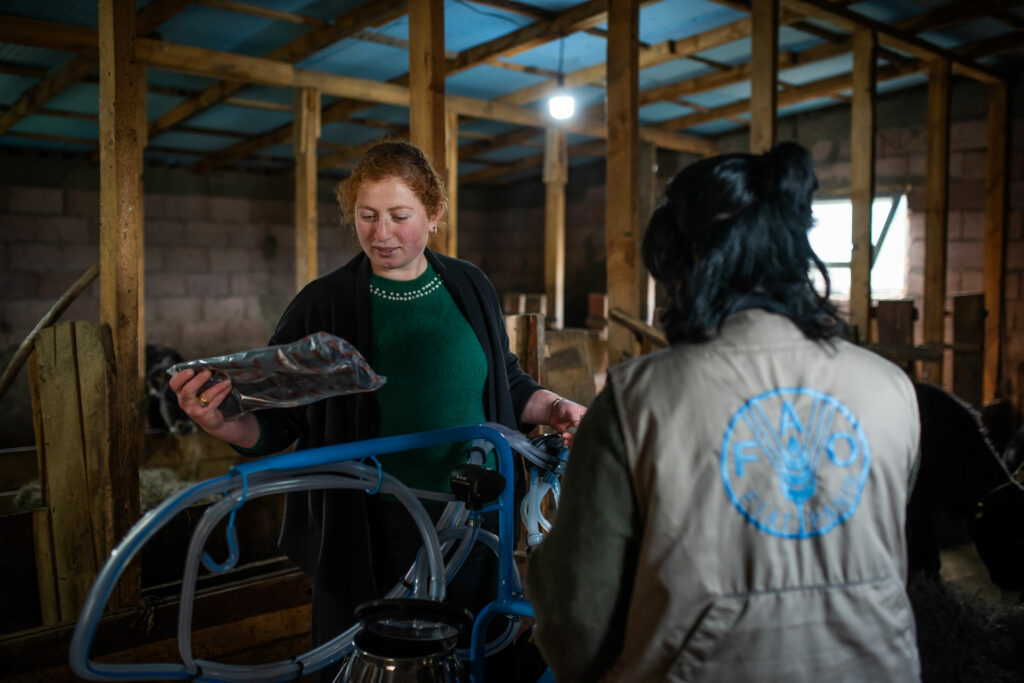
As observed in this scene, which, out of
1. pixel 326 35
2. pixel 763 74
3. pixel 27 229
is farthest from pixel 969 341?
pixel 27 229

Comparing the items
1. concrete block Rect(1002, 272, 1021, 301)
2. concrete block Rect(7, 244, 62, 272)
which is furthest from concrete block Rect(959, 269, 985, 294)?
concrete block Rect(7, 244, 62, 272)

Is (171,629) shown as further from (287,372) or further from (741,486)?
(741,486)

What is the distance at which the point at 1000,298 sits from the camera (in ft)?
20.7

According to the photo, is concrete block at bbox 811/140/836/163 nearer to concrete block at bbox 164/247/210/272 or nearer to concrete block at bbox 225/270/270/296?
concrete block at bbox 225/270/270/296

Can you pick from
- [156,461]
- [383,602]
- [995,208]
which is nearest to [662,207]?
[383,602]

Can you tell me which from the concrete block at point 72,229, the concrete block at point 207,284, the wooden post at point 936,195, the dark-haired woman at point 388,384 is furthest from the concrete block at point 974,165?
the concrete block at point 72,229

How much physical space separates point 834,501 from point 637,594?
0.26 metres

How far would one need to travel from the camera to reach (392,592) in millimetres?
1434

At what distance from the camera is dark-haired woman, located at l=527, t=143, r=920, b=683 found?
913 millimetres

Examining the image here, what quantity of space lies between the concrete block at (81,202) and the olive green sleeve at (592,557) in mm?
9413

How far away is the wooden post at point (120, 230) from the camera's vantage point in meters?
2.62

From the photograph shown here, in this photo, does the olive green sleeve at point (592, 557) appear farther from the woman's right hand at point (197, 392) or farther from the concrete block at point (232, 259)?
the concrete block at point (232, 259)

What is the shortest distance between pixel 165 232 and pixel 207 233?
0.50 metres

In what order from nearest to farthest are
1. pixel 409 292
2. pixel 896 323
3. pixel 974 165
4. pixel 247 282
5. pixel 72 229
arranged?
pixel 409 292
pixel 896 323
pixel 974 165
pixel 72 229
pixel 247 282
